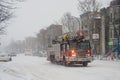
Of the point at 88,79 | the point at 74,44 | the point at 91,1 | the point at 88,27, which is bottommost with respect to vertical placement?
the point at 88,79

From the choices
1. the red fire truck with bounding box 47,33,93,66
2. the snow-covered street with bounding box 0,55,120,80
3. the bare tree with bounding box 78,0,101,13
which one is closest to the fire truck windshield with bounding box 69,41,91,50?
the red fire truck with bounding box 47,33,93,66

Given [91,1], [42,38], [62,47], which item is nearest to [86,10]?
[91,1]

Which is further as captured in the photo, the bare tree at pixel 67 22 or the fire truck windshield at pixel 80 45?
the bare tree at pixel 67 22

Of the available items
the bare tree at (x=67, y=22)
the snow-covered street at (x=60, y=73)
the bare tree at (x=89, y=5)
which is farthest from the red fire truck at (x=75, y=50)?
the bare tree at (x=67, y=22)

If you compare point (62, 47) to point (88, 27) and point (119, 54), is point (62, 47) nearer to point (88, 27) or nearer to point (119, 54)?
point (119, 54)

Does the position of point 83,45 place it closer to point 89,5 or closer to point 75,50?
point 75,50

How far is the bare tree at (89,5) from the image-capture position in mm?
81312

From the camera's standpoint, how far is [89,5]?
81.8 metres

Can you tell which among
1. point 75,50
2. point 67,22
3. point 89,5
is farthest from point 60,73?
point 67,22

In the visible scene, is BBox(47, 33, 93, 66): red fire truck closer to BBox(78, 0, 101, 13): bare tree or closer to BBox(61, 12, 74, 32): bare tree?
BBox(78, 0, 101, 13): bare tree

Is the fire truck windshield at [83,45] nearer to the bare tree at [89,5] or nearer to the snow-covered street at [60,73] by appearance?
the snow-covered street at [60,73]

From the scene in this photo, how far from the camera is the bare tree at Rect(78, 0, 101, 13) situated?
81312 mm

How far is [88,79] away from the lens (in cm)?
2264

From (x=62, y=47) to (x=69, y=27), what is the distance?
67.0 m
